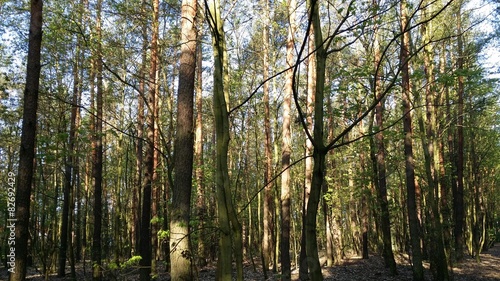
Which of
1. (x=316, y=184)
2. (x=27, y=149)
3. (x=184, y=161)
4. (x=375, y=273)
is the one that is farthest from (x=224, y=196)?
(x=375, y=273)

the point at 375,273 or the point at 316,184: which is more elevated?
the point at 316,184

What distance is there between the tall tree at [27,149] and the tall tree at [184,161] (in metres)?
2.87

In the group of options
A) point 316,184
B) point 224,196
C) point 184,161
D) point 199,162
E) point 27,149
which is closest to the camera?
point 316,184

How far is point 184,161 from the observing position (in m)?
5.61

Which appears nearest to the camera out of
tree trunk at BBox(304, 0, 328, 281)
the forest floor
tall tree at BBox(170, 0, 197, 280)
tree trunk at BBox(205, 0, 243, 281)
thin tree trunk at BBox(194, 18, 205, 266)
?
tree trunk at BBox(304, 0, 328, 281)

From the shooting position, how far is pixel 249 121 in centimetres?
2117

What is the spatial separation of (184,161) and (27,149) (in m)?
3.12

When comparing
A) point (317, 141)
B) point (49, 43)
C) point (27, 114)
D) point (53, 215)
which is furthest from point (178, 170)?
point (53, 215)

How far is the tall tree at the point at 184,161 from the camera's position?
5.20m

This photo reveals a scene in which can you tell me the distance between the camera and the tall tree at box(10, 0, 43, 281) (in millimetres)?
6090

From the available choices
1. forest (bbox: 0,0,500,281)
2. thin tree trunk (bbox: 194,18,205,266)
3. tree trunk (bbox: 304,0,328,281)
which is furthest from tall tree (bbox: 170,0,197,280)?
thin tree trunk (bbox: 194,18,205,266)

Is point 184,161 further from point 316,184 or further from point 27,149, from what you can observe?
point 316,184

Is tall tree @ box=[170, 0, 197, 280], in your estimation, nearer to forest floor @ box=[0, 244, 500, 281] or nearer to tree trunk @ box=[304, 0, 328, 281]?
tree trunk @ box=[304, 0, 328, 281]

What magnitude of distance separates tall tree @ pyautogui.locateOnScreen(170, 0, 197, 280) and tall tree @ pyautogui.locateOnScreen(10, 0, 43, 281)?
9.43ft
